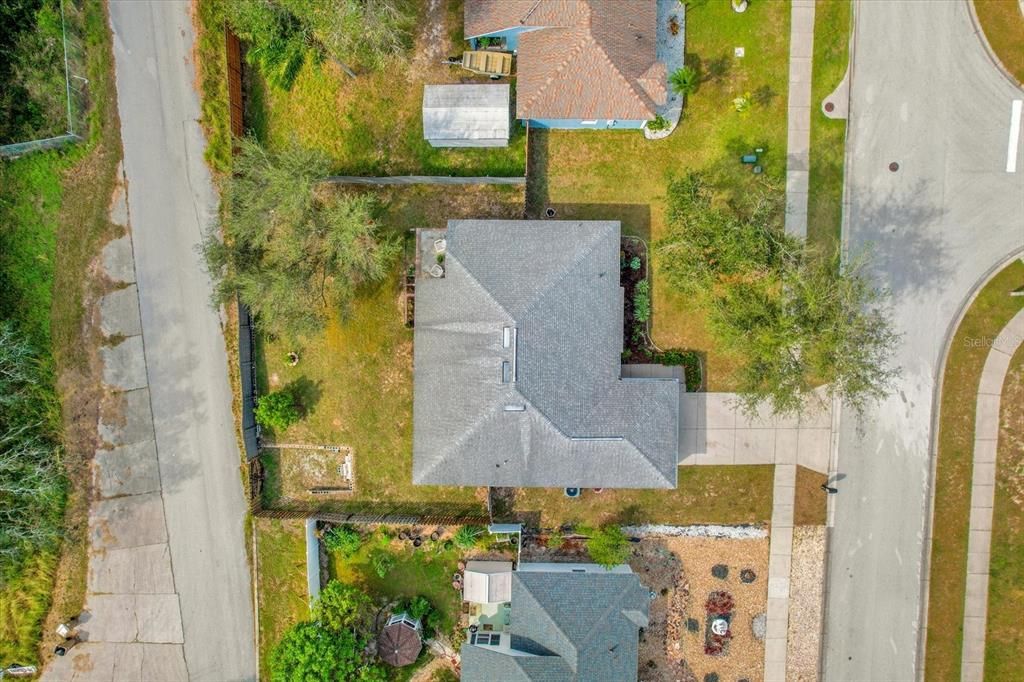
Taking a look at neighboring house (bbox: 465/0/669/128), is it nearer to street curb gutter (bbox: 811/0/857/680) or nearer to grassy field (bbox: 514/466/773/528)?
street curb gutter (bbox: 811/0/857/680)

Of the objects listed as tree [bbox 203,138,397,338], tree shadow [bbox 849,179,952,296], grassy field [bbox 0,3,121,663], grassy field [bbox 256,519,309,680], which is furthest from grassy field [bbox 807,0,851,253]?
grassy field [bbox 0,3,121,663]

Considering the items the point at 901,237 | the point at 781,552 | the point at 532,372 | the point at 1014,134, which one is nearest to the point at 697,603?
the point at 781,552

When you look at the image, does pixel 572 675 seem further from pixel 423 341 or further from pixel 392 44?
pixel 392 44

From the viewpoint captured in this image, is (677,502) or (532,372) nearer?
(532,372)

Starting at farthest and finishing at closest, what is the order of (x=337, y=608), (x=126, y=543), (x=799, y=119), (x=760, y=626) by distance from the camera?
(x=126, y=543), (x=760, y=626), (x=799, y=119), (x=337, y=608)

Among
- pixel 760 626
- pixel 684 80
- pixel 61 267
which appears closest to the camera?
pixel 684 80

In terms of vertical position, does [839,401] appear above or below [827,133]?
below

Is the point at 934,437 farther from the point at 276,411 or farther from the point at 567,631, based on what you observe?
the point at 276,411

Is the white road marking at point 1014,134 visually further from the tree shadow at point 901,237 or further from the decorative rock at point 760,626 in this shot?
→ the decorative rock at point 760,626
